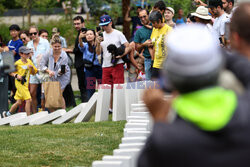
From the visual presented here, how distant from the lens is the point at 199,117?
220 cm

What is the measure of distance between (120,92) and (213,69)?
7826 mm

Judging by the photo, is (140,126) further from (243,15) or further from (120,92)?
(120,92)

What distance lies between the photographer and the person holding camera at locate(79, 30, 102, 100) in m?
11.8

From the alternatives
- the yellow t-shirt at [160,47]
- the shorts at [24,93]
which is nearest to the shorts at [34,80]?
the shorts at [24,93]

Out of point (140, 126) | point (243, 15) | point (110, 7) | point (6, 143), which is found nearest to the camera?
point (243, 15)

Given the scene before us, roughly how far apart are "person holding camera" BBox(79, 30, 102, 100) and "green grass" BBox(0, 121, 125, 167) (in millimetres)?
2614

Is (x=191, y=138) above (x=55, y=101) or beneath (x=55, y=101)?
above

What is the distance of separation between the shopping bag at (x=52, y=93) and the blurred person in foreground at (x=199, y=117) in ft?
29.6

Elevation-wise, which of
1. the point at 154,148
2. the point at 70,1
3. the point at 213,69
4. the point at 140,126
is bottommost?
the point at 70,1

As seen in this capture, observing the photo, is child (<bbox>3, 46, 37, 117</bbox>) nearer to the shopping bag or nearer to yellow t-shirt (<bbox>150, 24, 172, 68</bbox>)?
the shopping bag

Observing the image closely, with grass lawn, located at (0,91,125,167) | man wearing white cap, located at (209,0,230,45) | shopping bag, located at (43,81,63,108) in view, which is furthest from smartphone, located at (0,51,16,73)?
shopping bag, located at (43,81,63,108)

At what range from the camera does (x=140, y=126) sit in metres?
5.22

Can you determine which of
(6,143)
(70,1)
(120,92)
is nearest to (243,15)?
(6,143)

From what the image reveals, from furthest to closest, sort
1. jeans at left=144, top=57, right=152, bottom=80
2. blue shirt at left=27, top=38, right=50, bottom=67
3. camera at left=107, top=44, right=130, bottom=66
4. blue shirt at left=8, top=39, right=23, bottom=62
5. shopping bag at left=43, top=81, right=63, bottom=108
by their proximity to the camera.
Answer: blue shirt at left=8, top=39, right=23, bottom=62 < blue shirt at left=27, top=38, right=50, bottom=67 < shopping bag at left=43, top=81, right=63, bottom=108 < camera at left=107, top=44, right=130, bottom=66 < jeans at left=144, top=57, right=152, bottom=80
